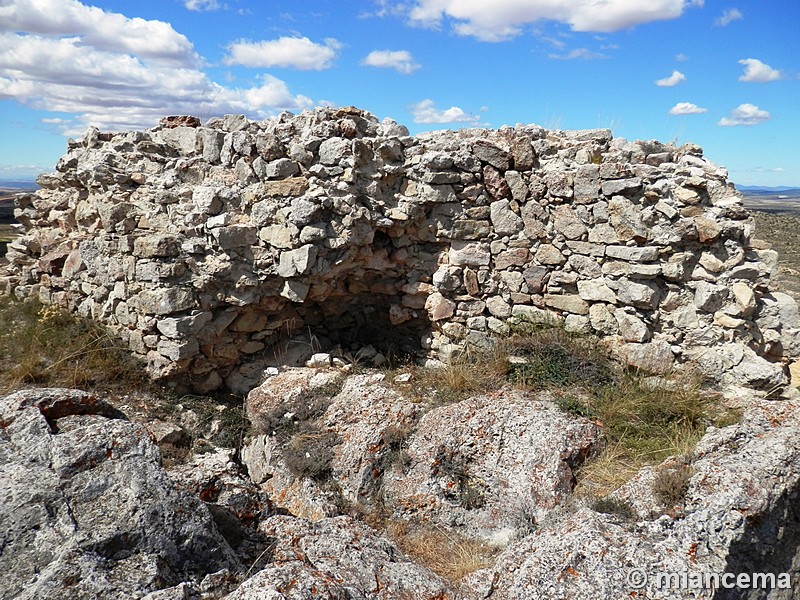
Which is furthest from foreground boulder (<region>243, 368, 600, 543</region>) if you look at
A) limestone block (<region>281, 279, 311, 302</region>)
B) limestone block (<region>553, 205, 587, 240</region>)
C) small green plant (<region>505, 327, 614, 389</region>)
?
limestone block (<region>553, 205, 587, 240</region>)

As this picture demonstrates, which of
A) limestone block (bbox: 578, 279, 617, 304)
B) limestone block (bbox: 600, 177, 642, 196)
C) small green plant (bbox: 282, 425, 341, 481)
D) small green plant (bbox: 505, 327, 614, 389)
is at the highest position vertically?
limestone block (bbox: 600, 177, 642, 196)

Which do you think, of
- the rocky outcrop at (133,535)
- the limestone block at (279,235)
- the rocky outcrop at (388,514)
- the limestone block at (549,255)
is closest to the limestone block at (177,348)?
the limestone block at (279,235)

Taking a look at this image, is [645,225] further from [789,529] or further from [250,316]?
[250,316]

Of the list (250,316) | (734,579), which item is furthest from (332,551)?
(250,316)

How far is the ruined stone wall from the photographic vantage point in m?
5.74

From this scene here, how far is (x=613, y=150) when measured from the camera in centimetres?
625

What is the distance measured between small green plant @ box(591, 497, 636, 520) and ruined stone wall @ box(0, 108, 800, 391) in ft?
7.56

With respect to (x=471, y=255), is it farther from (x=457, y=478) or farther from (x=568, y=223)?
(x=457, y=478)

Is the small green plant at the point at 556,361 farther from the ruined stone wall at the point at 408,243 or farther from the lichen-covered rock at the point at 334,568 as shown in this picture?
the lichen-covered rock at the point at 334,568

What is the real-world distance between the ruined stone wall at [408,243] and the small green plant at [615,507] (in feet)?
7.56

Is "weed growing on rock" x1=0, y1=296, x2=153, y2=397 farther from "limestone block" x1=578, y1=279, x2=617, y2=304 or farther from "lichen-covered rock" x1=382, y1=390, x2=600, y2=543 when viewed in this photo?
"limestone block" x1=578, y1=279, x2=617, y2=304

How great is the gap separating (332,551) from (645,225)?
4465mm

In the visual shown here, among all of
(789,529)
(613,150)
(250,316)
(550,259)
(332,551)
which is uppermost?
(613,150)

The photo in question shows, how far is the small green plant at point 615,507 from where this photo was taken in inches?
141
